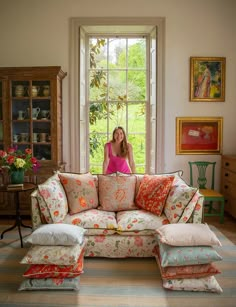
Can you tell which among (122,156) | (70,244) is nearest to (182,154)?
(122,156)

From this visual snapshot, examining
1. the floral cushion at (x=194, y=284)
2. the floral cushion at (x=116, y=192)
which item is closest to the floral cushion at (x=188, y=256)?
the floral cushion at (x=194, y=284)

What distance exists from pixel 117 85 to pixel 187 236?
3.06m

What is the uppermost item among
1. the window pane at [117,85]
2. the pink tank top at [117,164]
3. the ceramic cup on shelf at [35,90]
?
the window pane at [117,85]

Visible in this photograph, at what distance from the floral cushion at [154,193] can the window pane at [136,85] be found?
1.96 meters

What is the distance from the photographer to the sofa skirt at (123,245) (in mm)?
2959

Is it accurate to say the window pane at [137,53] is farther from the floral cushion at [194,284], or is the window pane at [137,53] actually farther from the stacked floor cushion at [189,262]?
the floral cushion at [194,284]

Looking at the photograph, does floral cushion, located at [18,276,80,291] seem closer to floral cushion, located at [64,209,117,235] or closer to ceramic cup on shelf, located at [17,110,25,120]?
floral cushion, located at [64,209,117,235]

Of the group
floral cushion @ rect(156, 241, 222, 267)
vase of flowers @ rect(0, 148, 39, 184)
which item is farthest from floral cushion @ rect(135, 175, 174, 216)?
vase of flowers @ rect(0, 148, 39, 184)

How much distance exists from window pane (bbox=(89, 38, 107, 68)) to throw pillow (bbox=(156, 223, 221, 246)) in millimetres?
3189

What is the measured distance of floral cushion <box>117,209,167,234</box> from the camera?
2.92 m

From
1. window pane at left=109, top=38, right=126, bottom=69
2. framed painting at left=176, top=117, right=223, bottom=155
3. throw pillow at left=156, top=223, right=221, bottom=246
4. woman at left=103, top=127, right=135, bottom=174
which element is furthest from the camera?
window pane at left=109, top=38, right=126, bottom=69

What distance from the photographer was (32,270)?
2.43m

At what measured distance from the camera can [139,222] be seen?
9.66ft

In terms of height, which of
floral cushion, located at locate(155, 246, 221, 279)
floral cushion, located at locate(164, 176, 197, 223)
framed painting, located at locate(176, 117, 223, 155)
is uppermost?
framed painting, located at locate(176, 117, 223, 155)
